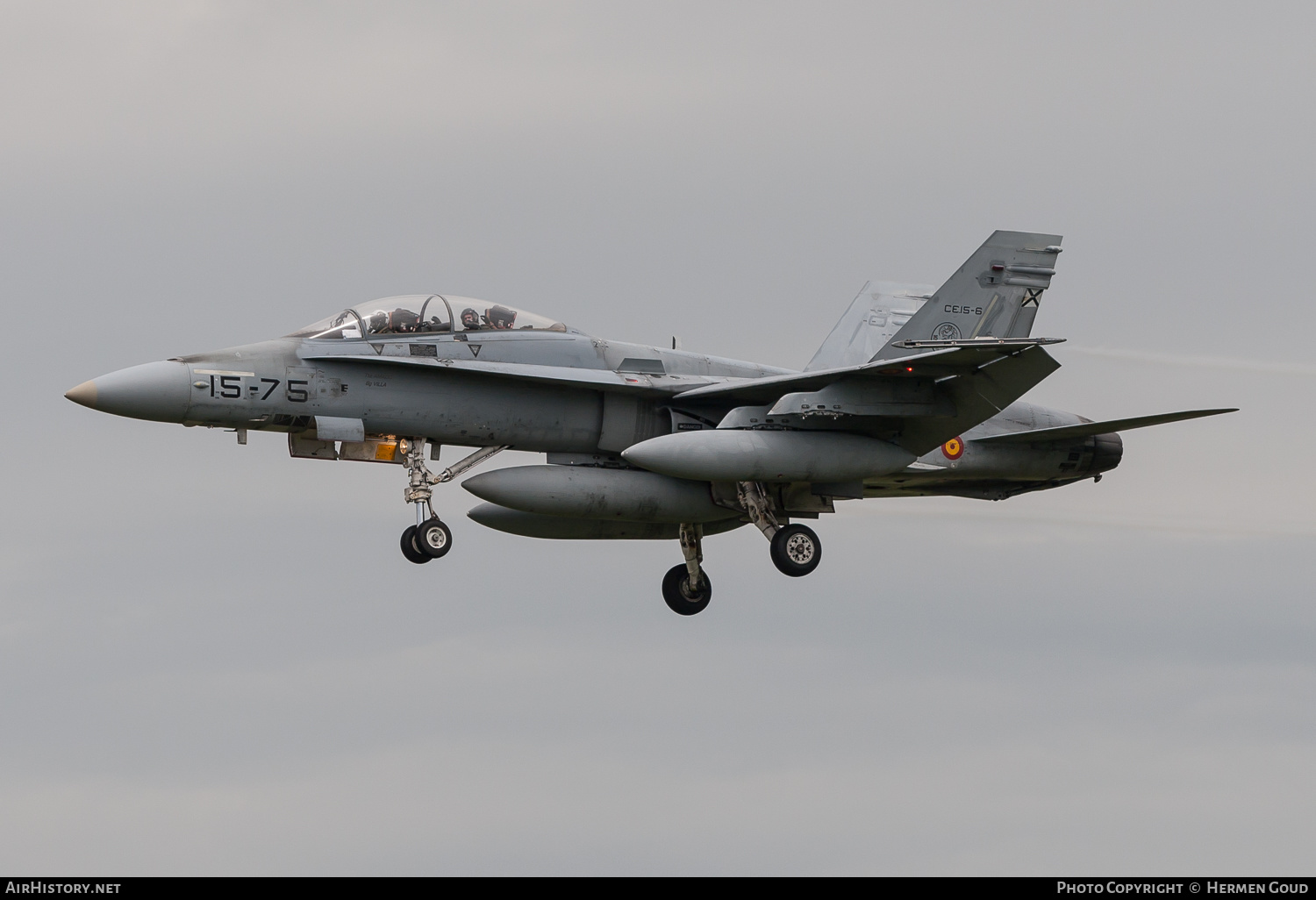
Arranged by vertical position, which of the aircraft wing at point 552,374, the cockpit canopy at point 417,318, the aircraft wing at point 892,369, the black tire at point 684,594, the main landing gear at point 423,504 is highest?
the cockpit canopy at point 417,318

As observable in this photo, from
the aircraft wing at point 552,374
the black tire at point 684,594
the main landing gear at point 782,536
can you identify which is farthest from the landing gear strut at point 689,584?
the aircraft wing at point 552,374

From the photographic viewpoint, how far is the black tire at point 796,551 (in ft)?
88.7

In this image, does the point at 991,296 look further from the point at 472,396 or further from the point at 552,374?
the point at 472,396

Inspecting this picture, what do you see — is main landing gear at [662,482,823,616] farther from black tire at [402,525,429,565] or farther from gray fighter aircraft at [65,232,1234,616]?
black tire at [402,525,429,565]

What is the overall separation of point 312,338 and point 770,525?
6742 millimetres

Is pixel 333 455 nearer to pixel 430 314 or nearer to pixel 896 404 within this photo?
pixel 430 314

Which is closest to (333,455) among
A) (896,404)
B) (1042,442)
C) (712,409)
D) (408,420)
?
(408,420)

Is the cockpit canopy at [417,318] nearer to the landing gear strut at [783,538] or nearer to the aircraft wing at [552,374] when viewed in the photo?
the aircraft wing at [552,374]

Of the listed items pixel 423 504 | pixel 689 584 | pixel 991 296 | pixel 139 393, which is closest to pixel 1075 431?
A: pixel 991 296

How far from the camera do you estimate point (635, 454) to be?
2508 cm

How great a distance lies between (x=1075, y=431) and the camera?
27688mm

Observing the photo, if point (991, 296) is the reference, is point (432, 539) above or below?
below

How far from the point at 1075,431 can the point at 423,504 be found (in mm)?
9149

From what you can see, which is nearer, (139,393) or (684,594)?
(139,393)
